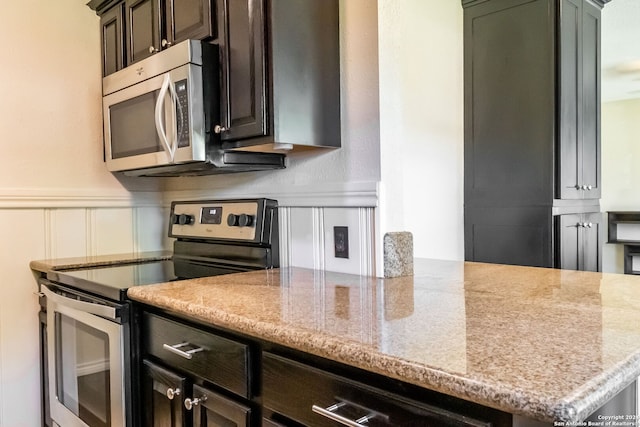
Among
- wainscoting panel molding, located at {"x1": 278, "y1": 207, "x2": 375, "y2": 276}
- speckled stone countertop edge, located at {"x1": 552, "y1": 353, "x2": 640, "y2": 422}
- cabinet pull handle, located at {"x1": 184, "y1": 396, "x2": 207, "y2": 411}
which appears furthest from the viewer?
wainscoting panel molding, located at {"x1": 278, "y1": 207, "x2": 375, "y2": 276}

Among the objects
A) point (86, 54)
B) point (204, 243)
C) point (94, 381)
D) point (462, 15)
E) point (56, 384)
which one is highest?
point (462, 15)

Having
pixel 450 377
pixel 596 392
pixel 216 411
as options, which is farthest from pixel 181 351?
pixel 596 392

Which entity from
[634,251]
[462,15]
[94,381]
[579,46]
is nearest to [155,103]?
[94,381]

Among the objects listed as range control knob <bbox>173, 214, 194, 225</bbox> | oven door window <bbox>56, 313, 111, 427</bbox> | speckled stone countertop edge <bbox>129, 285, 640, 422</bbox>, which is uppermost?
range control knob <bbox>173, 214, 194, 225</bbox>

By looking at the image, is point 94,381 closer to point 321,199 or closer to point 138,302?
point 138,302

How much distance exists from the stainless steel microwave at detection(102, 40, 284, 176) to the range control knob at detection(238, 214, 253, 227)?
0.18 metres

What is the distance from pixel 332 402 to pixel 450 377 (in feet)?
0.93

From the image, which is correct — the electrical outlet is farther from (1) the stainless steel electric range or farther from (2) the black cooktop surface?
(2) the black cooktop surface

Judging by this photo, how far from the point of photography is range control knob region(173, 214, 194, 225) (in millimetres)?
2086

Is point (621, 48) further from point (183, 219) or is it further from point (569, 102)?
point (183, 219)

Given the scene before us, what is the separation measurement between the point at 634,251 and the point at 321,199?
533 cm

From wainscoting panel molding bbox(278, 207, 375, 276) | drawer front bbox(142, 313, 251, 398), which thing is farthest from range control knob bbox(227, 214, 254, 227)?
drawer front bbox(142, 313, 251, 398)

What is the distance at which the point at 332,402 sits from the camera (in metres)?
0.86

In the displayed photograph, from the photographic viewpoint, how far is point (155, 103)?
5.77 feet
